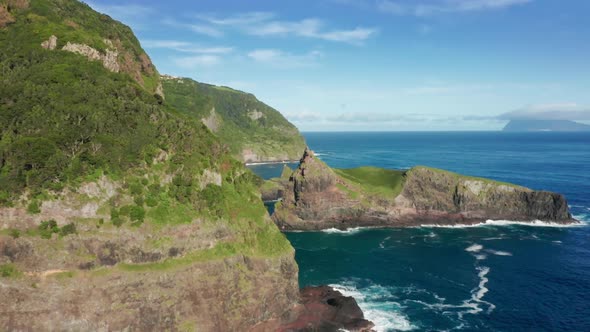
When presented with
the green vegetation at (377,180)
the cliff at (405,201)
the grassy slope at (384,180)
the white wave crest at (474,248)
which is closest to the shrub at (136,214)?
the cliff at (405,201)

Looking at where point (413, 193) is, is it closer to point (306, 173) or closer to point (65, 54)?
point (306, 173)

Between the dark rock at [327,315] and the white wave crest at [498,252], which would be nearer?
the dark rock at [327,315]

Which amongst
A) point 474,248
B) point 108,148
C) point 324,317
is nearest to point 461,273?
point 474,248

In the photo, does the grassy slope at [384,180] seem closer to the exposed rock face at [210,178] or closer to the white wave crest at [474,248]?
the white wave crest at [474,248]

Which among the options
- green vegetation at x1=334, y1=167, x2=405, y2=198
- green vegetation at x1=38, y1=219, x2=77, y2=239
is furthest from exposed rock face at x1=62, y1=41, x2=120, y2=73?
green vegetation at x1=334, y1=167, x2=405, y2=198

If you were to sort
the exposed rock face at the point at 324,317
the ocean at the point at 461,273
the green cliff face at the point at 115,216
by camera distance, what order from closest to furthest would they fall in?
the green cliff face at the point at 115,216
the exposed rock face at the point at 324,317
the ocean at the point at 461,273

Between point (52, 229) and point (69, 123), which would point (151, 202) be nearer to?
point (52, 229)

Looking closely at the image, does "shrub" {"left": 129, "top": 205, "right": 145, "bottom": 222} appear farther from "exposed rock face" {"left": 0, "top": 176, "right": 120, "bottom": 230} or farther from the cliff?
the cliff
